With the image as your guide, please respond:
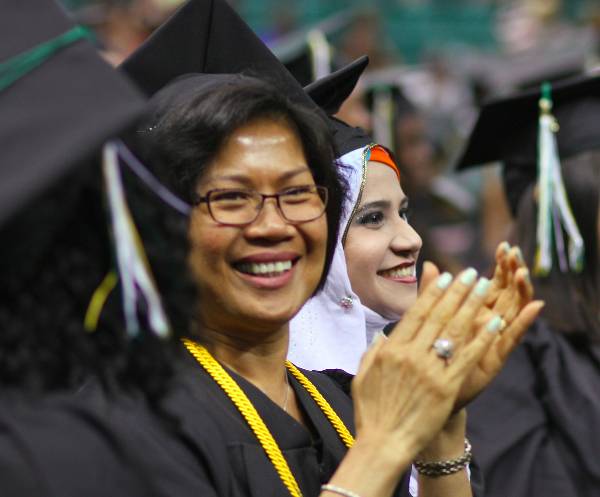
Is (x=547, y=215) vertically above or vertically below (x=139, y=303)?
below

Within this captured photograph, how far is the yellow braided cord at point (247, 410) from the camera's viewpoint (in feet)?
7.37

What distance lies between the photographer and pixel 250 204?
2.33 m

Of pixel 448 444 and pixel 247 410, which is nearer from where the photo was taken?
pixel 247 410

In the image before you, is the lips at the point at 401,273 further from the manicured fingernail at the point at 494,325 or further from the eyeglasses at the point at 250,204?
the manicured fingernail at the point at 494,325

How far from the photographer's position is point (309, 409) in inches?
98.6

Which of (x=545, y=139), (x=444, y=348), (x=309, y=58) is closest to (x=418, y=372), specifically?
(x=444, y=348)

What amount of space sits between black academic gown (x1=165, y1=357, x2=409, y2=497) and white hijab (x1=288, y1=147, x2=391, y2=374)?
475mm

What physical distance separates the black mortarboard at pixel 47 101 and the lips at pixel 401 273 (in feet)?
5.06

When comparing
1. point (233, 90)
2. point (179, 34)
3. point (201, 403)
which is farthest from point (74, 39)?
point (179, 34)

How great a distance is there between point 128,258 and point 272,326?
0.74m

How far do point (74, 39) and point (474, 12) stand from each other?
493 inches

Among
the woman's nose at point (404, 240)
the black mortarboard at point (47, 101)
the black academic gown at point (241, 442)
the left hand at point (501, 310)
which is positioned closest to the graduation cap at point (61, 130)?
the black mortarboard at point (47, 101)

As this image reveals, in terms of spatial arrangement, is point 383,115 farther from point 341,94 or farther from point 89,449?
point 89,449

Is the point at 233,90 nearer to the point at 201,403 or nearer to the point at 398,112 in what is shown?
the point at 201,403
